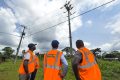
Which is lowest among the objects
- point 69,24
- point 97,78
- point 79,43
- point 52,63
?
point 97,78

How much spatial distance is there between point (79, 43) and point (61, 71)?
92 cm

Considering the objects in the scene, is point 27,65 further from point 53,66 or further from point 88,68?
point 88,68

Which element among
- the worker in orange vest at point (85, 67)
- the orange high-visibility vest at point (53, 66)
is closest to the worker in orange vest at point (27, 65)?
the orange high-visibility vest at point (53, 66)

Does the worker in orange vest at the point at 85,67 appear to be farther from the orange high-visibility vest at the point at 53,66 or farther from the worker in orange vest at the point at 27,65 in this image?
the worker in orange vest at the point at 27,65

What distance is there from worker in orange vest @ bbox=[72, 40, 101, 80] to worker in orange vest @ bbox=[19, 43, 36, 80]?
2672 mm

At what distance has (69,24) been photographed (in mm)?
33469

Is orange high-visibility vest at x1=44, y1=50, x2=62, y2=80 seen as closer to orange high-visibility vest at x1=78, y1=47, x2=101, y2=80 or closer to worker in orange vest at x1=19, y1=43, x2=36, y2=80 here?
orange high-visibility vest at x1=78, y1=47, x2=101, y2=80

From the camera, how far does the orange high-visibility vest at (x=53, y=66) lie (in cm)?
686

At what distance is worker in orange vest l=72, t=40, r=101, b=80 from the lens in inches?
243

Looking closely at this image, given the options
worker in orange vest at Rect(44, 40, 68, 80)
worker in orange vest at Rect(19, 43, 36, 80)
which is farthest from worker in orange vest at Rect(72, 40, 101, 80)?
worker in orange vest at Rect(19, 43, 36, 80)

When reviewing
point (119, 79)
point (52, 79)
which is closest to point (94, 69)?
point (52, 79)

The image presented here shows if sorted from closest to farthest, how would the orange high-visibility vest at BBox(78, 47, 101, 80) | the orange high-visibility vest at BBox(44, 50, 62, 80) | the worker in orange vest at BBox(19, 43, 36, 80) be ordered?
the orange high-visibility vest at BBox(78, 47, 101, 80) → the orange high-visibility vest at BBox(44, 50, 62, 80) → the worker in orange vest at BBox(19, 43, 36, 80)

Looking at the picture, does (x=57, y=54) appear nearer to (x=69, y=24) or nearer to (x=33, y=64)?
(x=33, y=64)

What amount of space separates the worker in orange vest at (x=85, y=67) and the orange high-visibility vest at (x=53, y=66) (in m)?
0.71
